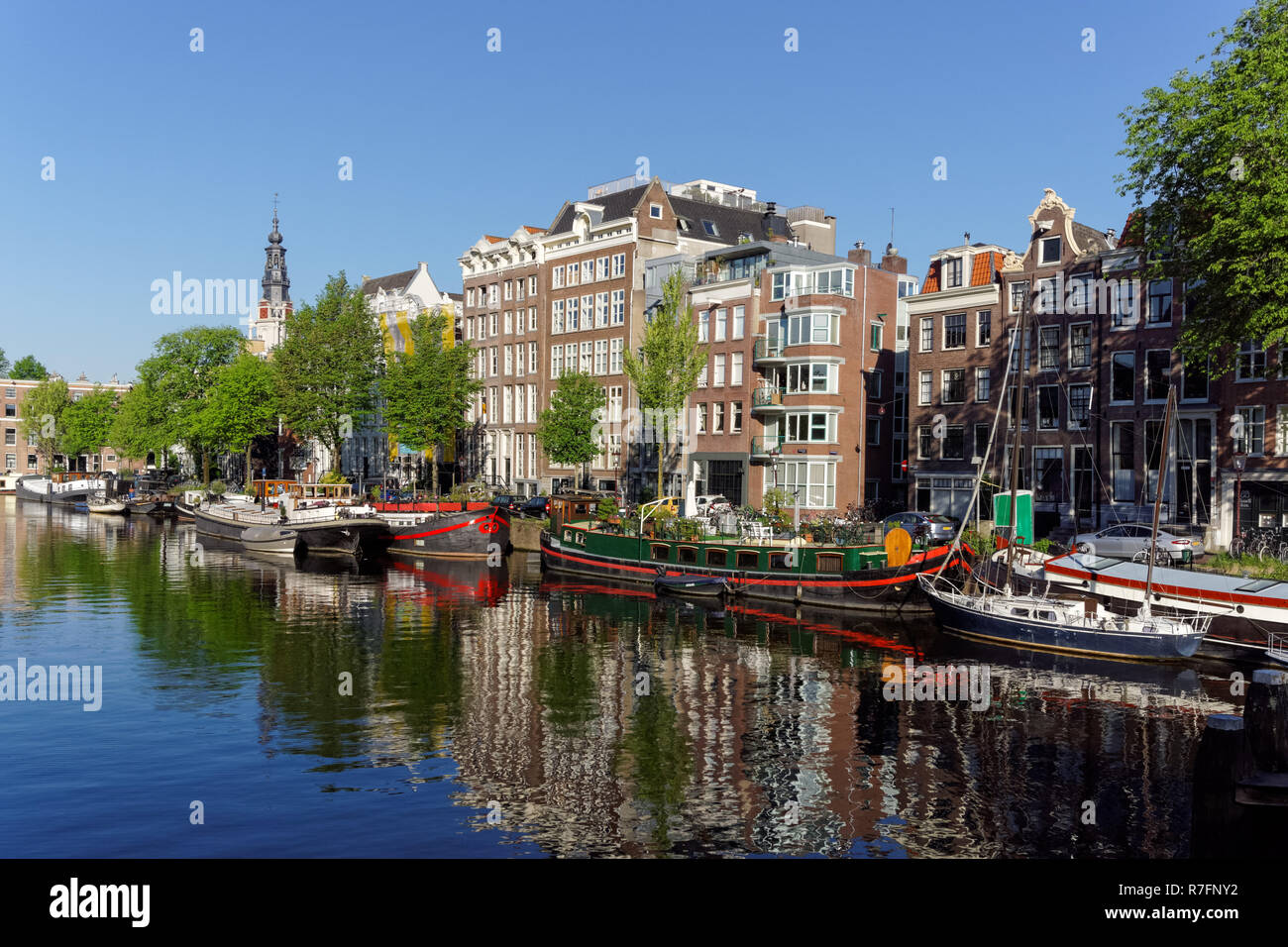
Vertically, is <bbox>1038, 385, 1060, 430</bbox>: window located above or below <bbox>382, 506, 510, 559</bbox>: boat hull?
above

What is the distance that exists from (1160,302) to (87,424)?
144m

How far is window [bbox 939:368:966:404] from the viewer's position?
61688 mm

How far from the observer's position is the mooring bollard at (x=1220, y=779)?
15562 mm

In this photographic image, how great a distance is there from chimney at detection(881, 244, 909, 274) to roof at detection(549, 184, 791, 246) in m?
10.4

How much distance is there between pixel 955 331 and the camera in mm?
62281

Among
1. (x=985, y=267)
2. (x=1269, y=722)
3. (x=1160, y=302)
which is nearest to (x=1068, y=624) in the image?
(x=1269, y=722)

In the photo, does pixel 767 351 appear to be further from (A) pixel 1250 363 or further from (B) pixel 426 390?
(B) pixel 426 390

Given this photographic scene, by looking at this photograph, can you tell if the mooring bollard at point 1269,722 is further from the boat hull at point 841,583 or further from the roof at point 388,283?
the roof at point 388,283

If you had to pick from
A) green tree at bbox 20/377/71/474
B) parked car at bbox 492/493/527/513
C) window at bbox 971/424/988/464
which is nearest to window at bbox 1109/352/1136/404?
window at bbox 971/424/988/464

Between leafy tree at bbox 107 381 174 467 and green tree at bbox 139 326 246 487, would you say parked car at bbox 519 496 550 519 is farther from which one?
leafy tree at bbox 107 381 174 467

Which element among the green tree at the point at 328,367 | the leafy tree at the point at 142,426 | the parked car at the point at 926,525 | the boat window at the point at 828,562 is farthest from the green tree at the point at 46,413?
the boat window at the point at 828,562

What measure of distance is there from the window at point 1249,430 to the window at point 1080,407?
7921 millimetres

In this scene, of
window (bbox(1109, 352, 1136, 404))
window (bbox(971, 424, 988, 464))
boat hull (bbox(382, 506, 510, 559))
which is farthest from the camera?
boat hull (bbox(382, 506, 510, 559))
